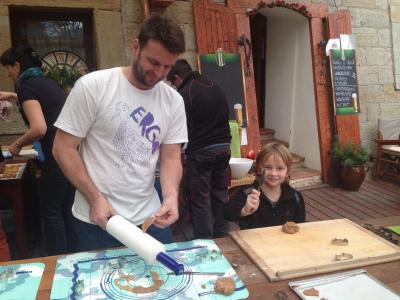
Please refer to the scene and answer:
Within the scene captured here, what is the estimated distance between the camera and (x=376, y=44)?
545 centimetres

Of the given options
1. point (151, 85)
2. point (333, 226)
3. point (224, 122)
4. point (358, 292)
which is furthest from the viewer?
point (224, 122)

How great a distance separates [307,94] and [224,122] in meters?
2.67

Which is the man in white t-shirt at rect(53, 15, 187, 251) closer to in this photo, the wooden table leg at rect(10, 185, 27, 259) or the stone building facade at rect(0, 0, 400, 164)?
the wooden table leg at rect(10, 185, 27, 259)

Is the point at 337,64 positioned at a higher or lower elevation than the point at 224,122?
higher

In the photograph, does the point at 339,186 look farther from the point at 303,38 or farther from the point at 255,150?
the point at 303,38

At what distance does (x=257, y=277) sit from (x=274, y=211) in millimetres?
729

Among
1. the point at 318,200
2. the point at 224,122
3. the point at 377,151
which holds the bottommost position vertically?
the point at 318,200

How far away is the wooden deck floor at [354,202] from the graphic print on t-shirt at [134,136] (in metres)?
2.78

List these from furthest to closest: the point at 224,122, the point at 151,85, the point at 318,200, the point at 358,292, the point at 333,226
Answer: the point at 318,200 → the point at 224,122 → the point at 333,226 → the point at 151,85 → the point at 358,292

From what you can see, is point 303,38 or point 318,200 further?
point 303,38

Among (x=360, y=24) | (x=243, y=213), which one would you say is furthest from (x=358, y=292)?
(x=360, y=24)

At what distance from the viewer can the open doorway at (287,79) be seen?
5.25 meters

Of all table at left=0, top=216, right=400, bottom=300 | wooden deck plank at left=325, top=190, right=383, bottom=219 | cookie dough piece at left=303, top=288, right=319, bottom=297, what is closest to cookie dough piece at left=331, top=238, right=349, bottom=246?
table at left=0, top=216, right=400, bottom=300

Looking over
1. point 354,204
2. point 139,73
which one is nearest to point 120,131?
point 139,73
